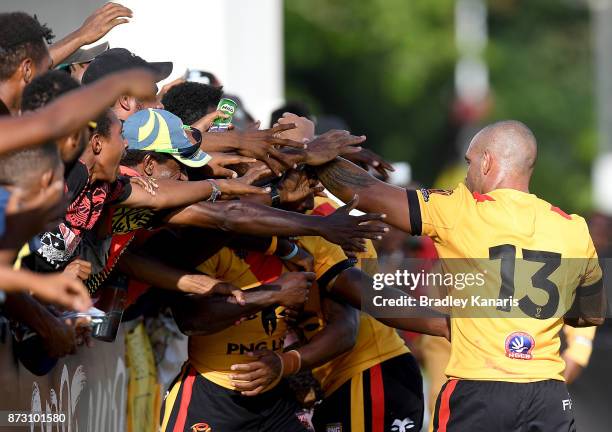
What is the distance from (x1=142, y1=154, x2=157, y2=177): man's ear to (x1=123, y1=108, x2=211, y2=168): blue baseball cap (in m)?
0.14

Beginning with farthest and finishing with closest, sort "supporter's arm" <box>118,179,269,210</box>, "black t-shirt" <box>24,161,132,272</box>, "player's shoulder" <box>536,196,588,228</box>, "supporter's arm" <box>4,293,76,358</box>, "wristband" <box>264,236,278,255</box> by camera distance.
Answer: "wristband" <box>264,236,278,255</box>
"player's shoulder" <box>536,196,588,228</box>
"supporter's arm" <box>118,179,269,210</box>
"black t-shirt" <box>24,161,132,272</box>
"supporter's arm" <box>4,293,76,358</box>

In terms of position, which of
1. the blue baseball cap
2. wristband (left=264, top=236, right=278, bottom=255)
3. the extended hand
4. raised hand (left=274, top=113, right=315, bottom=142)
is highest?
the extended hand

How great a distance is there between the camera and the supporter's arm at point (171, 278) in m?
6.68

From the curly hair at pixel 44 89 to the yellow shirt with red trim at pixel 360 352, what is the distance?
2487mm

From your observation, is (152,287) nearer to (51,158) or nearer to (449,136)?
(51,158)

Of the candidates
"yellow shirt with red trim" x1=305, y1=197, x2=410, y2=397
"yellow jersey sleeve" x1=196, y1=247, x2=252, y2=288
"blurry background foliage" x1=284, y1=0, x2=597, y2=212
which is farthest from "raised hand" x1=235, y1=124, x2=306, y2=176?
"blurry background foliage" x1=284, y1=0, x2=597, y2=212

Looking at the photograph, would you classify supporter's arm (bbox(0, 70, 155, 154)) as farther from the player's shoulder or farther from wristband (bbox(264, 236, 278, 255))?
the player's shoulder

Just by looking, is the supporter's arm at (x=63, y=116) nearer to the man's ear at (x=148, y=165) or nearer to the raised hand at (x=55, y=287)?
the raised hand at (x=55, y=287)

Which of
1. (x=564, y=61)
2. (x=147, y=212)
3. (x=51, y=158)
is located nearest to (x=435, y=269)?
(x=147, y=212)

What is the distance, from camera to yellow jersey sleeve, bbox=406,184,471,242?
21.5 feet

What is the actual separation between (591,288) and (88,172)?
273 centimetres

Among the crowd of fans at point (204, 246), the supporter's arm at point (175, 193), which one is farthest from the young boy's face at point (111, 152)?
the supporter's arm at point (175, 193)

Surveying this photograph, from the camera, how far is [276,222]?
6.54m

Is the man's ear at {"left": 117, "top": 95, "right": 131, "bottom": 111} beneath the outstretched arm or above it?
above
